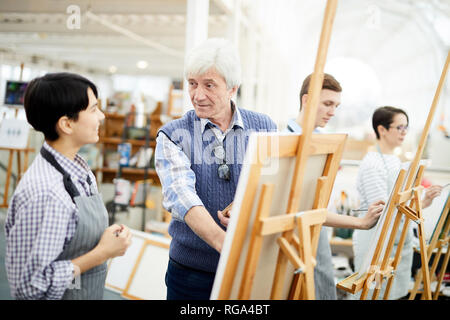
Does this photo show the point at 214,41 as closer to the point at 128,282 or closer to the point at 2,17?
the point at 2,17

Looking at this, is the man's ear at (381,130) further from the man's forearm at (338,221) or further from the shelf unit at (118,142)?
the shelf unit at (118,142)

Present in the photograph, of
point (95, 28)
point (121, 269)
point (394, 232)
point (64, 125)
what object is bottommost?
point (121, 269)

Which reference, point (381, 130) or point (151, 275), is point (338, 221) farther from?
point (151, 275)

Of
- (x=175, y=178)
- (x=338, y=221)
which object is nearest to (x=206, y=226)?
(x=175, y=178)

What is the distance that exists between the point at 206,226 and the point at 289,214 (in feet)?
0.78

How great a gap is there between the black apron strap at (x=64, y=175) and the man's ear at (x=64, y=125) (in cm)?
7

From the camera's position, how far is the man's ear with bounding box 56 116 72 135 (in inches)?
40.6

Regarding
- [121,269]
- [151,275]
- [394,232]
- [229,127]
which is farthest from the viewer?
[121,269]

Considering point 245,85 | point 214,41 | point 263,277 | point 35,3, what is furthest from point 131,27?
point 263,277

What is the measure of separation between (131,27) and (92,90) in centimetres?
623

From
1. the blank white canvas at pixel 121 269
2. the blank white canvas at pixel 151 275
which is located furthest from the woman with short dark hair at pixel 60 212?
the blank white canvas at pixel 121 269

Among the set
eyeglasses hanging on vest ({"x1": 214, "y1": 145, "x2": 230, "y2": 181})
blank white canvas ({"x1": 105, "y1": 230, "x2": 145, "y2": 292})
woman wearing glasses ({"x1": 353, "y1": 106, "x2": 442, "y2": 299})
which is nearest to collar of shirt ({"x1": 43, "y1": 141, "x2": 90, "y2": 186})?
eyeglasses hanging on vest ({"x1": 214, "y1": 145, "x2": 230, "y2": 181})

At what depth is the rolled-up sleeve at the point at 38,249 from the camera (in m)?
0.95

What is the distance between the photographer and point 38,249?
94 cm
